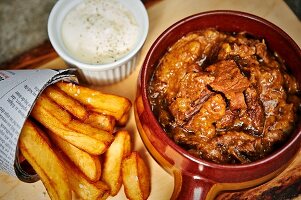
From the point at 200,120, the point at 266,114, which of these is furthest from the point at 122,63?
the point at 266,114

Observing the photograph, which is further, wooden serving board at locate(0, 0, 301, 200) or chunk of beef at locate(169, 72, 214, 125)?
wooden serving board at locate(0, 0, 301, 200)

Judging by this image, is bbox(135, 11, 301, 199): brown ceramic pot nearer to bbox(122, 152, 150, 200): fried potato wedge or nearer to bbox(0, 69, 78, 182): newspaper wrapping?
bbox(122, 152, 150, 200): fried potato wedge

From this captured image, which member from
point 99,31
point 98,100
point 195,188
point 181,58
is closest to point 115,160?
point 98,100

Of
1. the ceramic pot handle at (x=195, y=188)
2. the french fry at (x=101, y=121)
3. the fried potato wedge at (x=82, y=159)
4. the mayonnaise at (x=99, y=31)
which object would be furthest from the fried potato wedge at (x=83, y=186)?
the mayonnaise at (x=99, y=31)

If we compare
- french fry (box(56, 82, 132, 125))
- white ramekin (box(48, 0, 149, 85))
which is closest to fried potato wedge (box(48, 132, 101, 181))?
french fry (box(56, 82, 132, 125))

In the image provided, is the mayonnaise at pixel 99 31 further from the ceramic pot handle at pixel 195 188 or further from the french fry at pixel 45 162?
the ceramic pot handle at pixel 195 188

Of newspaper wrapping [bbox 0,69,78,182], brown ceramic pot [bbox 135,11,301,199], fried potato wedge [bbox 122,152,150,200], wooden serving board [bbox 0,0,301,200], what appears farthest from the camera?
wooden serving board [bbox 0,0,301,200]

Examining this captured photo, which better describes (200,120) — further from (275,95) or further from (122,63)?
(122,63)
